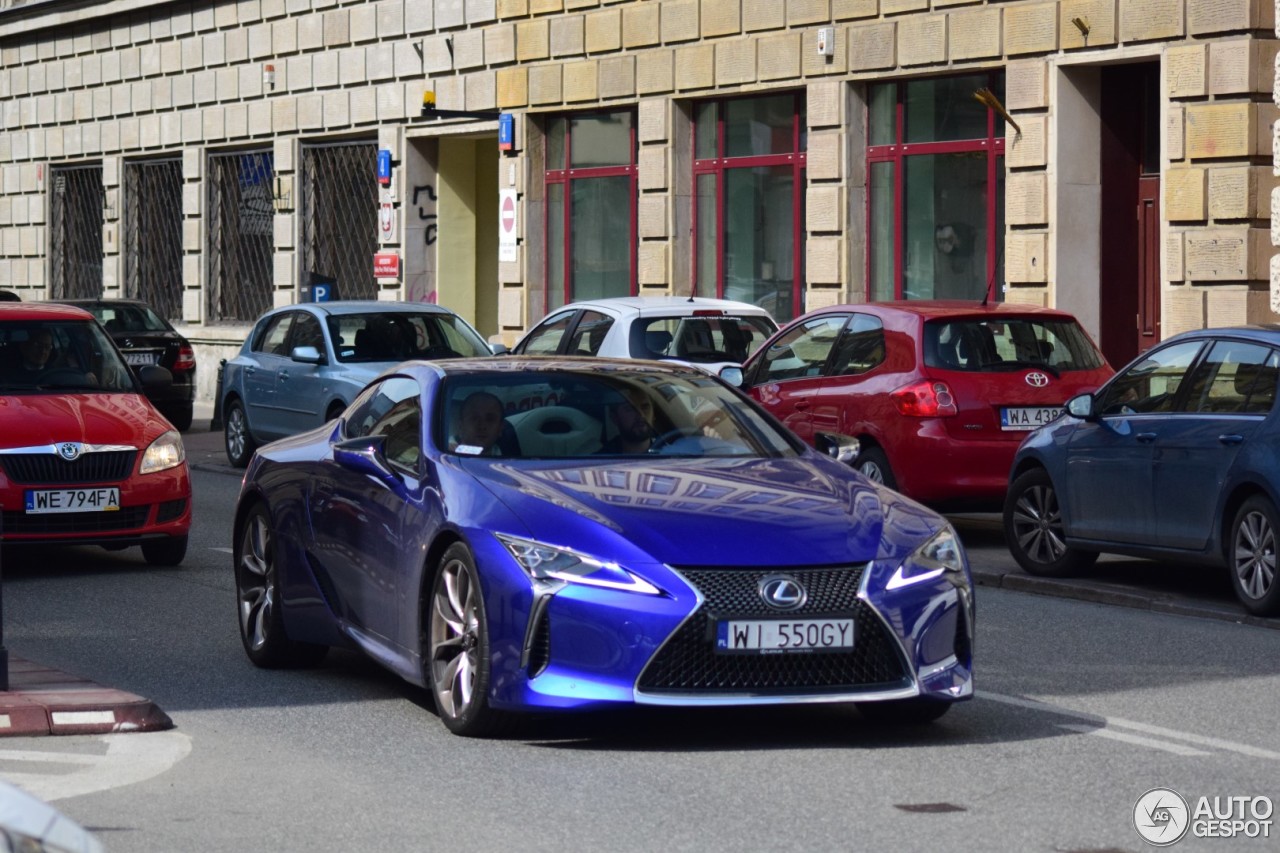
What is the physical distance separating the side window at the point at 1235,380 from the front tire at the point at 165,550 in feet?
19.0

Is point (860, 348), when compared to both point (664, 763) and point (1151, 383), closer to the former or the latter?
point (1151, 383)

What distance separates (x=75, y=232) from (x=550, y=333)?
22777 mm

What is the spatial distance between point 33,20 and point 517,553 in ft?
116

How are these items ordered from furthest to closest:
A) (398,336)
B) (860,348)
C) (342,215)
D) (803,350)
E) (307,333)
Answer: (342,215)
(307,333)
(398,336)
(803,350)
(860,348)

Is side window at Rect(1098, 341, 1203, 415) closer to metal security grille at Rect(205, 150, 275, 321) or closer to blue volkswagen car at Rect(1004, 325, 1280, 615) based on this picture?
blue volkswagen car at Rect(1004, 325, 1280, 615)

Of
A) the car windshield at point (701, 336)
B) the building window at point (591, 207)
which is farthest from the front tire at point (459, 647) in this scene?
the building window at point (591, 207)

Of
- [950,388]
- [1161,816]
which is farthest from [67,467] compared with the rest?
[1161,816]

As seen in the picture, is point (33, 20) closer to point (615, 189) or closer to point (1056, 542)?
point (615, 189)

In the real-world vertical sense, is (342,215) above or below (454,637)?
above

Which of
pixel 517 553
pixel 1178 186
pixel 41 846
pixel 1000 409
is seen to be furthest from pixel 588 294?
pixel 41 846

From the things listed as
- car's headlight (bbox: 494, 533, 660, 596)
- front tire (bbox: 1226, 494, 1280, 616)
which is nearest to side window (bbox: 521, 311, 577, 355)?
front tire (bbox: 1226, 494, 1280, 616)

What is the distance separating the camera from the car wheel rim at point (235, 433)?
2309 cm

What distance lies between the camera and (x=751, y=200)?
2617cm

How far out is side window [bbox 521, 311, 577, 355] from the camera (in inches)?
773
